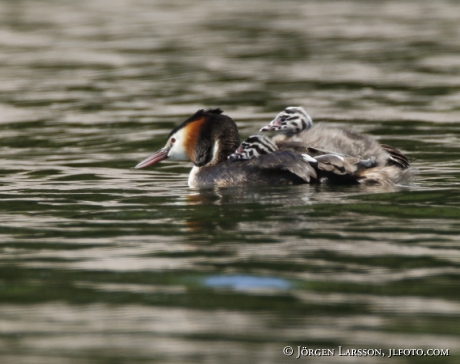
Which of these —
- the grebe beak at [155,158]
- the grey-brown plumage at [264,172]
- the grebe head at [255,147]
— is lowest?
the grebe beak at [155,158]

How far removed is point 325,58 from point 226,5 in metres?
10.6

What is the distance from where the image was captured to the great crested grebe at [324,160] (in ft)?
28.3

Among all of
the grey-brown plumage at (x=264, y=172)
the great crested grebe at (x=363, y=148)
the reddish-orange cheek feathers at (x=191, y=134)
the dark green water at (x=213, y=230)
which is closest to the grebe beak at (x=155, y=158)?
the dark green water at (x=213, y=230)

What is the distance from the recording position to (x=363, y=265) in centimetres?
609

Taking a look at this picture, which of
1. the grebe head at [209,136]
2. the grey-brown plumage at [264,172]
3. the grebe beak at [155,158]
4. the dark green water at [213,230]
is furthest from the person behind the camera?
the grebe beak at [155,158]

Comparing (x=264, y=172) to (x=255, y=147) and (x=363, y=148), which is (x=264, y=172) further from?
(x=363, y=148)

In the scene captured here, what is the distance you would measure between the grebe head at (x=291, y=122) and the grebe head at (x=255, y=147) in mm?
817

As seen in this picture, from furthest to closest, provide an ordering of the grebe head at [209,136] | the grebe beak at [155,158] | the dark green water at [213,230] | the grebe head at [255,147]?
the grebe beak at [155,158] → the grebe head at [209,136] → the grebe head at [255,147] → the dark green water at [213,230]

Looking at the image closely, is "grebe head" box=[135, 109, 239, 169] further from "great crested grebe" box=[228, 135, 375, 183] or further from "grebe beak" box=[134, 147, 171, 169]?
"great crested grebe" box=[228, 135, 375, 183]

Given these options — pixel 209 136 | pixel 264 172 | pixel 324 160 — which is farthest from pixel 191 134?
pixel 324 160

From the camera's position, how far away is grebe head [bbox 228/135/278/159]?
902cm

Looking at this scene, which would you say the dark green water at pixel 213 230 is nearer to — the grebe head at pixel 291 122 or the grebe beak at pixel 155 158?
the grebe beak at pixel 155 158

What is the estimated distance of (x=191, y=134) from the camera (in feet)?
31.7

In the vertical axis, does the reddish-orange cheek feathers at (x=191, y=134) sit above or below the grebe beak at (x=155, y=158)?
above
